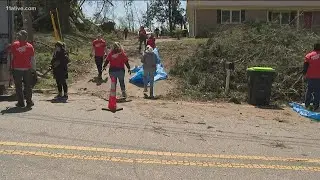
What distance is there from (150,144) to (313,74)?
608 centimetres

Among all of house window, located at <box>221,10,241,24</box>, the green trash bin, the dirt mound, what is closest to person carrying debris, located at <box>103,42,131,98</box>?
the dirt mound

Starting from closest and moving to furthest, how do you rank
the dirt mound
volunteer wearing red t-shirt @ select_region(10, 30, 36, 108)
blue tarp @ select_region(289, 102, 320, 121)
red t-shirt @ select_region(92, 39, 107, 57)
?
volunteer wearing red t-shirt @ select_region(10, 30, 36, 108), blue tarp @ select_region(289, 102, 320, 121), the dirt mound, red t-shirt @ select_region(92, 39, 107, 57)

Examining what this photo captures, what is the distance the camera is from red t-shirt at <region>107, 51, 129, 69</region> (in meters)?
13.4

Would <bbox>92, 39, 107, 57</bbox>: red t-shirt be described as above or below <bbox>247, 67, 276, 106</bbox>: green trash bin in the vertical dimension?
above

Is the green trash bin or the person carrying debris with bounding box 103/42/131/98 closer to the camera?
the green trash bin

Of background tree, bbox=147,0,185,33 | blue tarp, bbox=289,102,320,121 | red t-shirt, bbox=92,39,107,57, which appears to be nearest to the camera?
blue tarp, bbox=289,102,320,121

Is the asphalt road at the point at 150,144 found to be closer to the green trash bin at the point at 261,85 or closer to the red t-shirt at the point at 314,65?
the green trash bin at the point at 261,85

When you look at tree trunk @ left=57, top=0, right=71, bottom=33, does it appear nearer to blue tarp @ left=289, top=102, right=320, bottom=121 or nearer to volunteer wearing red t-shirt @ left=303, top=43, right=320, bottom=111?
blue tarp @ left=289, top=102, right=320, bottom=121

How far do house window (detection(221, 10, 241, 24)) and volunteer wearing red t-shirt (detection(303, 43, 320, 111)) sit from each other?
27.1 m

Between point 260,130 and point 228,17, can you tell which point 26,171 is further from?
point 228,17

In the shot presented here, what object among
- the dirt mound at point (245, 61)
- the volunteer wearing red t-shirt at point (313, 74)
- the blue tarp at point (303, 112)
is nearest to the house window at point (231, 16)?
the dirt mound at point (245, 61)

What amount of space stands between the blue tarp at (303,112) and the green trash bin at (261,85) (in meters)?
0.74

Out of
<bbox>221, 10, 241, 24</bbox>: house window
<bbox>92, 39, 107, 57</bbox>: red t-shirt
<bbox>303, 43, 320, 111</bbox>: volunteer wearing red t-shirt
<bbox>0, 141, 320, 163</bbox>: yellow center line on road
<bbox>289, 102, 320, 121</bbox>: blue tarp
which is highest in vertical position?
<bbox>221, 10, 241, 24</bbox>: house window

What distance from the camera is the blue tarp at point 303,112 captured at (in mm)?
11393
